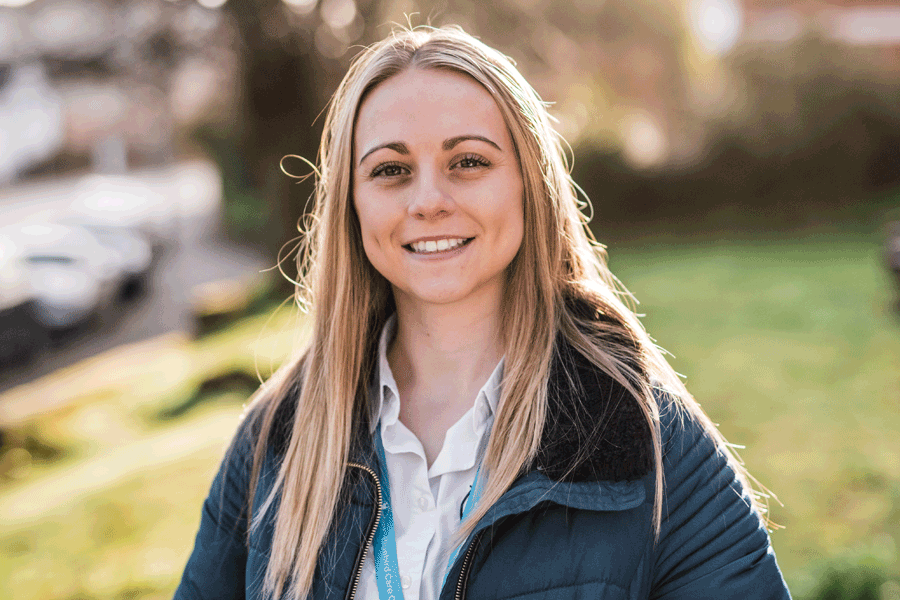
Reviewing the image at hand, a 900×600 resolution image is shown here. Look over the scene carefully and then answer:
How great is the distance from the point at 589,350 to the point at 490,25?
32.9 ft

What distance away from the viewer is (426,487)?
168 cm

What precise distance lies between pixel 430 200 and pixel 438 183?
5 centimetres

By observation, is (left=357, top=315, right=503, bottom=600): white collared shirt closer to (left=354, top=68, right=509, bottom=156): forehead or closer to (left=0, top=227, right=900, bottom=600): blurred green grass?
(left=354, top=68, right=509, bottom=156): forehead

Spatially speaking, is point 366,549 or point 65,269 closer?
point 366,549

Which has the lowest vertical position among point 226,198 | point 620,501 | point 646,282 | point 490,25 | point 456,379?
point 620,501

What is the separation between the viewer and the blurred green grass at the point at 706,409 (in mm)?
4312

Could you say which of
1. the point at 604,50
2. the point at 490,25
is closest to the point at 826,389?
the point at 490,25

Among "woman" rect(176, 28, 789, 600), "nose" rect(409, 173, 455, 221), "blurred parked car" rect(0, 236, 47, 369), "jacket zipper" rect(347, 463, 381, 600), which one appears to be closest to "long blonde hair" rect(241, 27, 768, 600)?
"woman" rect(176, 28, 789, 600)

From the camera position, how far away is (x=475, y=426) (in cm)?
173

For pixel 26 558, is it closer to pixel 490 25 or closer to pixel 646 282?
pixel 646 282

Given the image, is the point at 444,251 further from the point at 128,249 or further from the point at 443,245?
the point at 128,249

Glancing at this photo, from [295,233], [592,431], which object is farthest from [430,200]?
[295,233]

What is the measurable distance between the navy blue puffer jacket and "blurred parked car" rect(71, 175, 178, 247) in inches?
264

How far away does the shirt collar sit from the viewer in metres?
1.76
